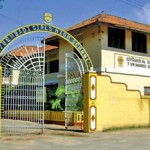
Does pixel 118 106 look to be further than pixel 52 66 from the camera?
No

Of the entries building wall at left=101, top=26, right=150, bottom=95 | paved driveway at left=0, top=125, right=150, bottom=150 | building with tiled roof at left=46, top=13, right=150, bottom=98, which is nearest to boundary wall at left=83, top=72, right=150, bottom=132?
paved driveway at left=0, top=125, right=150, bottom=150

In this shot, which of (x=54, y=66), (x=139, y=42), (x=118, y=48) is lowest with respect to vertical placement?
(x=54, y=66)

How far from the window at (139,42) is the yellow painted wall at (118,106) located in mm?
5024

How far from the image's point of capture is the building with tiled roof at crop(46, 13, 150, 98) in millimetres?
23375

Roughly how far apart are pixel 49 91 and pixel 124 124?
11.0 meters

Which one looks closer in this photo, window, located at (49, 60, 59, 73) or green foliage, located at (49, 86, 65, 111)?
green foliage, located at (49, 86, 65, 111)

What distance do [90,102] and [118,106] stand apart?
7.54 ft

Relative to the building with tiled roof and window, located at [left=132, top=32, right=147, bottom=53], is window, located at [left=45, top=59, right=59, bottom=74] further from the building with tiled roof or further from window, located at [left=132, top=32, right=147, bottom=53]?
window, located at [left=132, top=32, right=147, bottom=53]

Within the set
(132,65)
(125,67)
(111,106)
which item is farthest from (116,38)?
(111,106)

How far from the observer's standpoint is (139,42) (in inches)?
1009

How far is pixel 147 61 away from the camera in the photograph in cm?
2586

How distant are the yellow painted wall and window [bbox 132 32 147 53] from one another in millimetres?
5024

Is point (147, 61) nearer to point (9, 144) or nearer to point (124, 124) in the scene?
point (124, 124)

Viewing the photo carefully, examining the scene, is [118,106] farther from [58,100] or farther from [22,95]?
[58,100]
